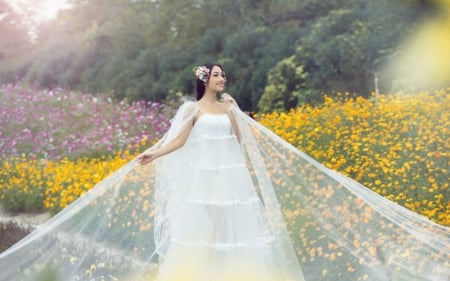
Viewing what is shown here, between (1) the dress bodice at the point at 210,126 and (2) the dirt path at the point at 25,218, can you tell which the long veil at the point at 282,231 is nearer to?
(1) the dress bodice at the point at 210,126

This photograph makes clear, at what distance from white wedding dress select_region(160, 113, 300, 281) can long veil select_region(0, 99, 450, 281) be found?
3.5 inches

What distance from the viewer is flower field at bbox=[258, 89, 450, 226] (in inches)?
217

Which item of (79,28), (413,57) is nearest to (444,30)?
(413,57)

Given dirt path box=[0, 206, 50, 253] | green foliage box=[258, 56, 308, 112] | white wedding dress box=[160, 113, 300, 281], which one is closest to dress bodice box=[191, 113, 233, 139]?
white wedding dress box=[160, 113, 300, 281]

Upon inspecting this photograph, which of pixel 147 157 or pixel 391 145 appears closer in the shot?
pixel 147 157

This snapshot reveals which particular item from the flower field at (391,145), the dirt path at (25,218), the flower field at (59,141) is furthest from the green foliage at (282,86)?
the dirt path at (25,218)

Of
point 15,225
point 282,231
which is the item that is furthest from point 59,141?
point 282,231

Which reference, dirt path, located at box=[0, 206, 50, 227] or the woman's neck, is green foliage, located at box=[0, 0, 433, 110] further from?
the woman's neck

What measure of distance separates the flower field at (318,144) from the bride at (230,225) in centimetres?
107

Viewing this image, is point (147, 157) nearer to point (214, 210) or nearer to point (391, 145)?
point (214, 210)

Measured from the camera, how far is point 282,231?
4.11m

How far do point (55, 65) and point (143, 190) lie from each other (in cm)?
1400

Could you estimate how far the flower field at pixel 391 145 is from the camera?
550 cm

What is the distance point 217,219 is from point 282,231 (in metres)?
0.40
